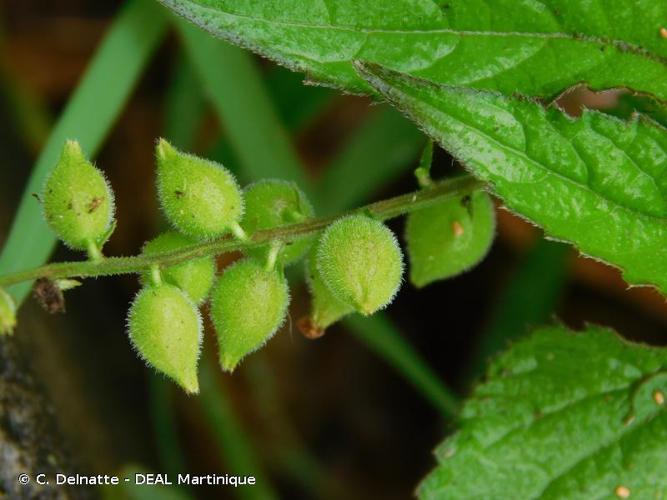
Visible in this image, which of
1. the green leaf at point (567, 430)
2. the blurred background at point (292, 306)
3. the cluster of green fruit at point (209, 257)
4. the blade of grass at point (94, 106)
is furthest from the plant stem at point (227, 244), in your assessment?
the blurred background at point (292, 306)

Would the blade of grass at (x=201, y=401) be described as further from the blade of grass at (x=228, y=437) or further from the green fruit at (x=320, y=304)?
the green fruit at (x=320, y=304)

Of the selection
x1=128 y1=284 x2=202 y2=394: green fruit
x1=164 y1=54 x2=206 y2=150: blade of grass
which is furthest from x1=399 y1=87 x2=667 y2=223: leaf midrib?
x1=164 y1=54 x2=206 y2=150: blade of grass

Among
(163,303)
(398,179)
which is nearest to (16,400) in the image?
(163,303)

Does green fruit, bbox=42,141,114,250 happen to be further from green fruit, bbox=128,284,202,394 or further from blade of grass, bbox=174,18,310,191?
blade of grass, bbox=174,18,310,191

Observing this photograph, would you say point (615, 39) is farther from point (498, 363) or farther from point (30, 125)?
point (30, 125)

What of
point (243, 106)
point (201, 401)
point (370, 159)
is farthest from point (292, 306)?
point (243, 106)

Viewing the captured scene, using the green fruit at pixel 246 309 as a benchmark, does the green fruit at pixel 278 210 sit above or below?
above
